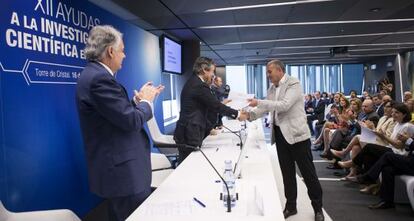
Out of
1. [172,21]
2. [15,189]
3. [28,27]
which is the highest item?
[172,21]

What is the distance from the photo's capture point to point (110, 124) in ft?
5.27

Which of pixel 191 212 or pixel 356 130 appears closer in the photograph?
pixel 191 212

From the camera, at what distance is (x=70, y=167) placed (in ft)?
8.65

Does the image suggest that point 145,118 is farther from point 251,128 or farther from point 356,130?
point 356,130

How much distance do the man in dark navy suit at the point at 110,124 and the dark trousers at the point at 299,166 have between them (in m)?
1.61

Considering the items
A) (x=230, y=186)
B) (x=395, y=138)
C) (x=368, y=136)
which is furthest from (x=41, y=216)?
(x=395, y=138)

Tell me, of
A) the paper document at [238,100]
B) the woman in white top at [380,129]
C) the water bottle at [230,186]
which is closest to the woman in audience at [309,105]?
the woman in white top at [380,129]

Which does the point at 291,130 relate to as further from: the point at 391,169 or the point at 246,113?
the point at 391,169

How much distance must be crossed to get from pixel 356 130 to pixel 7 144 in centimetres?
450

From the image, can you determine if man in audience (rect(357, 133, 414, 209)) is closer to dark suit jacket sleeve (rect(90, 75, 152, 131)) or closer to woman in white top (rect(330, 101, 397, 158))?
woman in white top (rect(330, 101, 397, 158))

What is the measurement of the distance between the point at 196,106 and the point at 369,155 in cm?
244

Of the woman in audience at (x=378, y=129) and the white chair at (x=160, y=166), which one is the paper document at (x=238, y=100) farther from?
the woman in audience at (x=378, y=129)

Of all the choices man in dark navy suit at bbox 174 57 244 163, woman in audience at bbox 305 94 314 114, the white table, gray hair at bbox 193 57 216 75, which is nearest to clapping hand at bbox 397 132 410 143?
the white table

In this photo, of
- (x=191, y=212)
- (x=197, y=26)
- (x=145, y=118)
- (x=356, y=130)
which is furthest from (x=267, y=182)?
(x=197, y=26)
